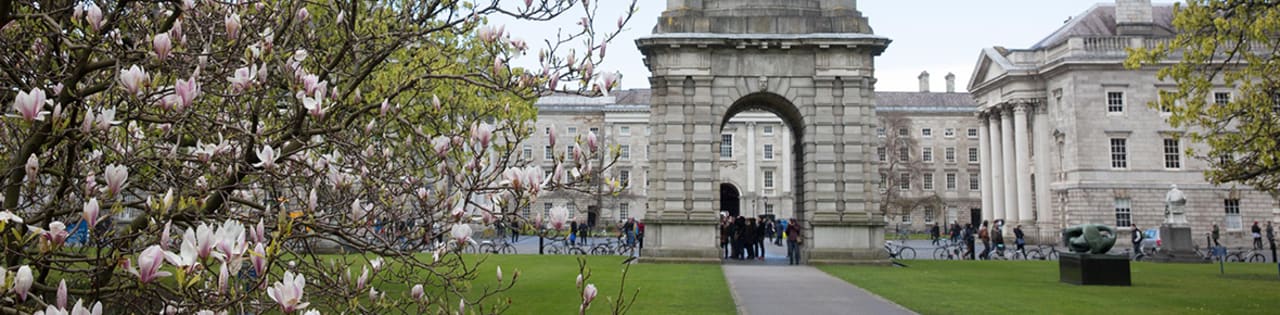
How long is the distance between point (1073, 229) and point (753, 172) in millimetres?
60470

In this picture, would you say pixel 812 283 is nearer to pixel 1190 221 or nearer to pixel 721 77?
pixel 721 77

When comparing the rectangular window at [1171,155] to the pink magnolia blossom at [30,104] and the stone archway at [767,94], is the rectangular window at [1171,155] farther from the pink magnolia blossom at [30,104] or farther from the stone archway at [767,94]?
the pink magnolia blossom at [30,104]

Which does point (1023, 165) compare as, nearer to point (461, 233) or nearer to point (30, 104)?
point (461, 233)

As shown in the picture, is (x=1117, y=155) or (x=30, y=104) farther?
(x=1117, y=155)

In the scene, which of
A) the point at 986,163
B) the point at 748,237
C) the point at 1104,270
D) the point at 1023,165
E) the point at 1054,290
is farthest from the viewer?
the point at 986,163

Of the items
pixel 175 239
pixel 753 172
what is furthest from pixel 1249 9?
pixel 753 172

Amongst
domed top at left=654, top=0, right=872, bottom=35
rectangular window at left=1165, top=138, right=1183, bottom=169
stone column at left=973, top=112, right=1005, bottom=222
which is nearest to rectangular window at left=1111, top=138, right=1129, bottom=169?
rectangular window at left=1165, top=138, right=1183, bottom=169

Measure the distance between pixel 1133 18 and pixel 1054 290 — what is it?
4251 cm

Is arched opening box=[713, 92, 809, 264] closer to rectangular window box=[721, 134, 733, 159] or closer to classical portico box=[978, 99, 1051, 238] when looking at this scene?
rectangular window box=[721, 134, 733, 159]

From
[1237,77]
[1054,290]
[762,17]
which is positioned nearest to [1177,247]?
[1237,77]

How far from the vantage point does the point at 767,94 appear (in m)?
27.6

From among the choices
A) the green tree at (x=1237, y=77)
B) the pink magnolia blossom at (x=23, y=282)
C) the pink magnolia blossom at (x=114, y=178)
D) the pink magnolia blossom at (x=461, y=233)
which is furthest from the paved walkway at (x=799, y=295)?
the pink magnolia blossom at (x=23, y=282)

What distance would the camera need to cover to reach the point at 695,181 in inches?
1072

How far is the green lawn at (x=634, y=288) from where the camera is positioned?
45.9ft
